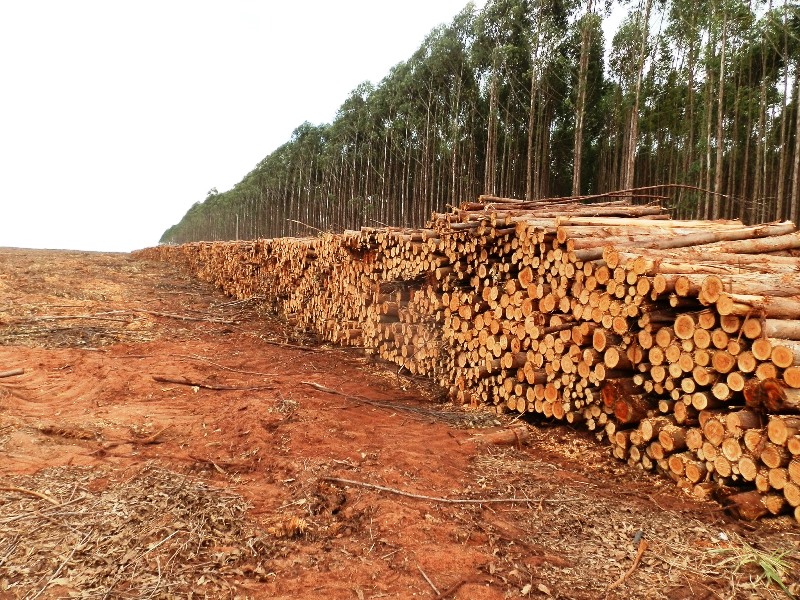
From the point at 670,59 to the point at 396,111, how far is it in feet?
57.5

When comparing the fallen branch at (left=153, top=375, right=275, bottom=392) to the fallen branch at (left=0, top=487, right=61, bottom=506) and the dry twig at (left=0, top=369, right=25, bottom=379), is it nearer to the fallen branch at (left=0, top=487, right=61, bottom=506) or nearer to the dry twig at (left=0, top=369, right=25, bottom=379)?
the dry twig at (left=0, top=369, right=25, bottom=379)

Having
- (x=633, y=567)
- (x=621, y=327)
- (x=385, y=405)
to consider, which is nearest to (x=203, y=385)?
(x=385, y=405)

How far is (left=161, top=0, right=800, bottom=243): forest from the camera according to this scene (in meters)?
20.3

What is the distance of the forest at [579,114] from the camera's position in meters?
20.3

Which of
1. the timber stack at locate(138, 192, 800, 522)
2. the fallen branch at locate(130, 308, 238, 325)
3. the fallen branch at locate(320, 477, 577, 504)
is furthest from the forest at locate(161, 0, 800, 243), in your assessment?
the fallen branch at locate(320, 477, 577, 504)

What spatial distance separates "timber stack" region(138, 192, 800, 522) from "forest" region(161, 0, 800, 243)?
798cm

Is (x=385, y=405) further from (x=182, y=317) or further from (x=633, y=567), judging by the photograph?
(x=182, y=317)

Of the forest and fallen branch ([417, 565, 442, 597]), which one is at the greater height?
the forest

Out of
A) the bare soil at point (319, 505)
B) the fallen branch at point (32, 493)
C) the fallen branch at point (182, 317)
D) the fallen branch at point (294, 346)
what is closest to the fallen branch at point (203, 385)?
the bare soil at point (319, 505)

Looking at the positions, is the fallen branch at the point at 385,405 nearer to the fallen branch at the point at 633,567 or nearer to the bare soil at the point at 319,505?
the bare soil at the point at 319,505

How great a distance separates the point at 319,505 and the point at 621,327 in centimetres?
316

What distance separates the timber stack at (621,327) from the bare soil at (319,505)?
1.19ft

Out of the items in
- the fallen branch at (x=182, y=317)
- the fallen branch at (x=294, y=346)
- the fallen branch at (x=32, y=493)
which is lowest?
the fallen branch at (x=294, y=346)

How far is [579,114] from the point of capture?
2030 centimetres
